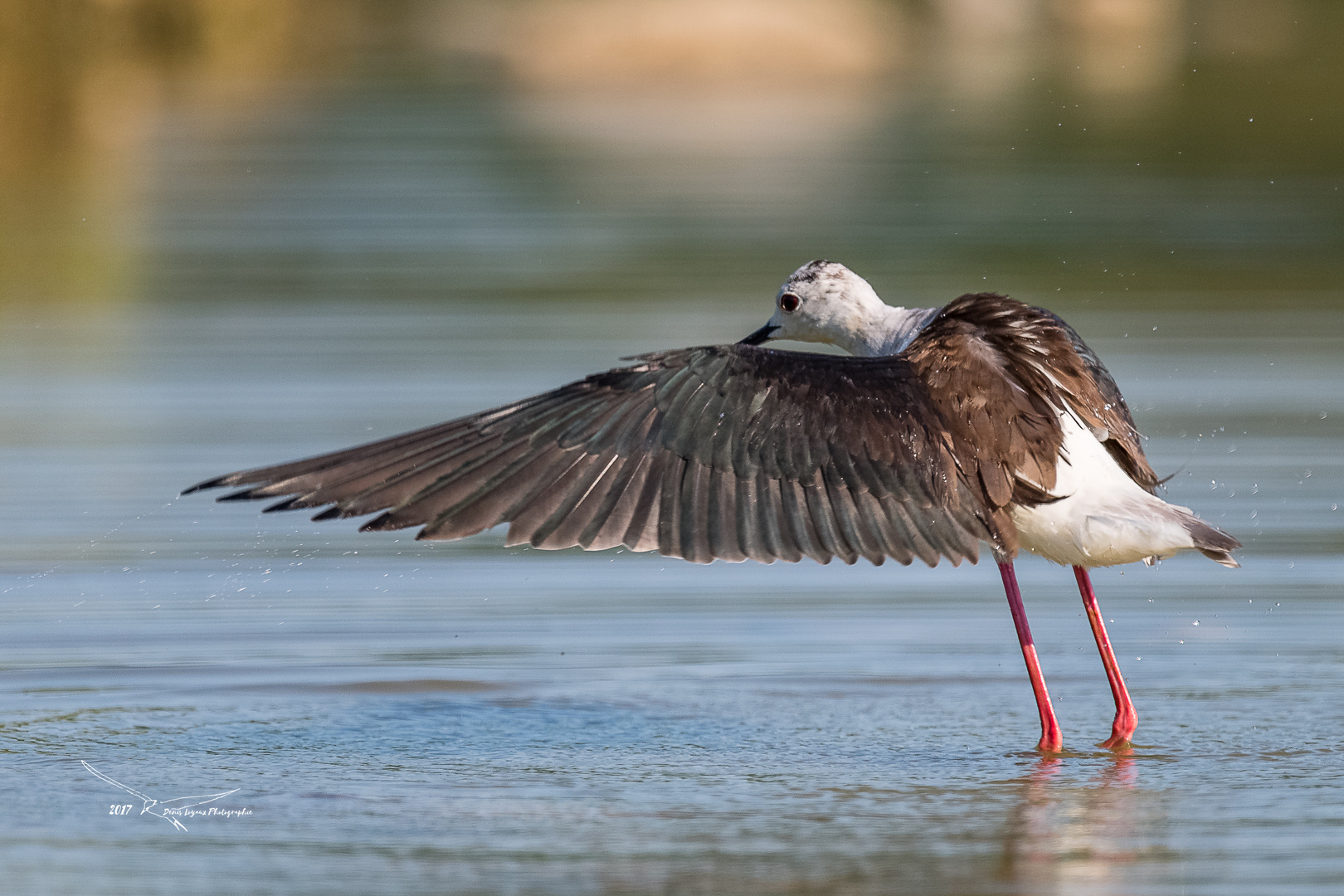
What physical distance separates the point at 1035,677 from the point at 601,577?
2.62 metres

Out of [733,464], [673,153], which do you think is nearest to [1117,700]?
[733,464]

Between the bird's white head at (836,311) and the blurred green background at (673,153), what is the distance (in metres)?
6.35

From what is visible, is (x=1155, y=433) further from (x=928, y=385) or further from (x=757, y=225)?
(x=757, y=225)

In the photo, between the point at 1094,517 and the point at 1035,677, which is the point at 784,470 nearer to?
the point at 1094,517

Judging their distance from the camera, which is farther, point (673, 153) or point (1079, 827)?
point (673, 153)

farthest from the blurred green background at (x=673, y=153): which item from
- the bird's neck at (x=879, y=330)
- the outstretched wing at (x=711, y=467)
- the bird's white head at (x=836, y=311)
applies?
the outstretched wing at (x=711, y=467)

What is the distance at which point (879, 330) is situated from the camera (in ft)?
28.5

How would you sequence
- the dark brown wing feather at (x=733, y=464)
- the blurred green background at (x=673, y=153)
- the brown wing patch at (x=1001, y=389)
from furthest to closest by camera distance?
the blurred green background at (x=673, y=153), the brown wing patch at (x=1001, y=389), the dark brown wing feather at (x=733, y=464)

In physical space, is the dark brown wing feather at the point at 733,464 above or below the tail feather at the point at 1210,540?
above

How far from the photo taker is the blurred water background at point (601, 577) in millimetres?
5906

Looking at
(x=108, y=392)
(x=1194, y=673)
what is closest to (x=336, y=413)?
(x=108, y=392)

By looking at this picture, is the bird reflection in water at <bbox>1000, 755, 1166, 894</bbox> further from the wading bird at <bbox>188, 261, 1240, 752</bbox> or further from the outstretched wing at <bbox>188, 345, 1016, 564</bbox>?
the outstretched wing at <bbox>188, 345, 1016, 564</bbox>

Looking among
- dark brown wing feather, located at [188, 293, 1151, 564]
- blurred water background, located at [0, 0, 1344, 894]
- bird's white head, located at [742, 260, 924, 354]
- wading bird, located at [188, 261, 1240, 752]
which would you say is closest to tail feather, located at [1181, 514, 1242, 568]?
wading bird, located at [188, 261, 1240, 752]

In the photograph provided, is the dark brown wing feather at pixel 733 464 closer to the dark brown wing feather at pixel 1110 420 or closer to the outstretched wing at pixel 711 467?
the outstretched wing at pixel 711 467
